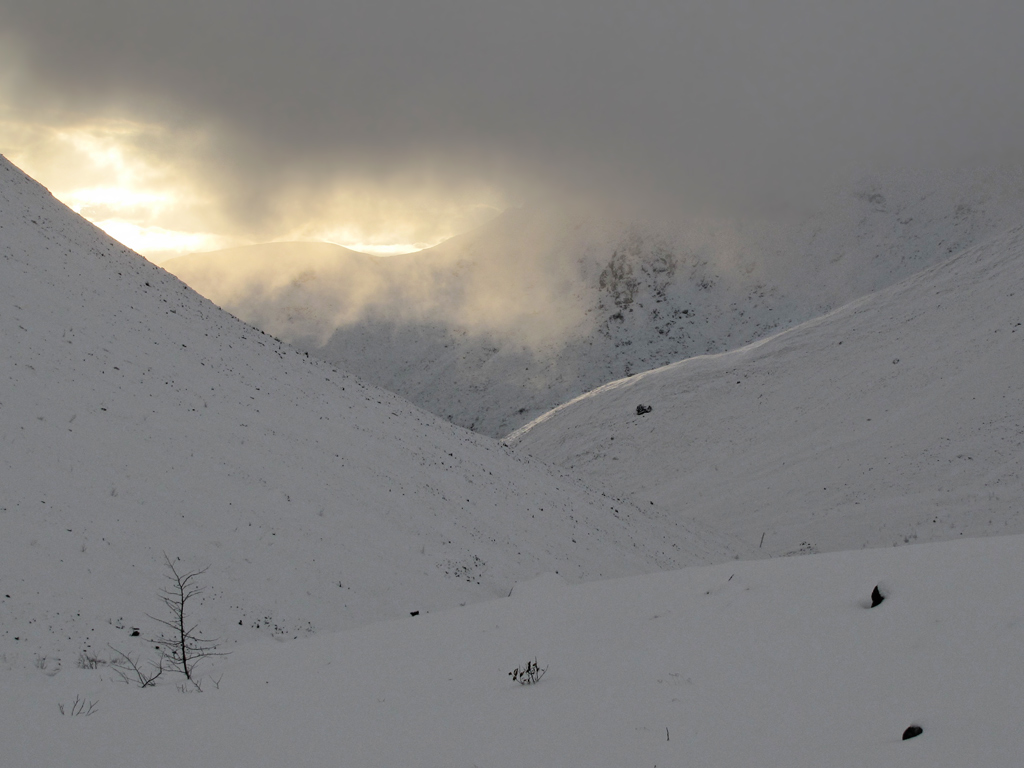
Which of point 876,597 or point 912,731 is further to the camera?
point 876,597

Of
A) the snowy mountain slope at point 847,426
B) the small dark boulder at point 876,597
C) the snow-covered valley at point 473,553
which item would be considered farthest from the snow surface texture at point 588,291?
the small dark boulder at point 876,597

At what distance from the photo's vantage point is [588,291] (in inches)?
4353

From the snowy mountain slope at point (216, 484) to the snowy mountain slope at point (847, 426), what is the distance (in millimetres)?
7302

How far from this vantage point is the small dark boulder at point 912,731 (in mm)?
5750

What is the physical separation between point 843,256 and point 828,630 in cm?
10315

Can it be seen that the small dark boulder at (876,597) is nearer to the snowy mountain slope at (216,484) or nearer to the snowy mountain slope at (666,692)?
the snowy mountain slope at (666,692)

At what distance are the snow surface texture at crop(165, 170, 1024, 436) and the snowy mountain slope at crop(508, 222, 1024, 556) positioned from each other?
3177 centimetres

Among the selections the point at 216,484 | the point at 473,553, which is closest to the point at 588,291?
the point at 473,553

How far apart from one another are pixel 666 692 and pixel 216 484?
1605 cm

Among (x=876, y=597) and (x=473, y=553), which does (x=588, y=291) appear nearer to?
(x=473, y=553)

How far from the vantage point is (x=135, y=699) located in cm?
899

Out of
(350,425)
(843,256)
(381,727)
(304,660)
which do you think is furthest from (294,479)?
(843,256)

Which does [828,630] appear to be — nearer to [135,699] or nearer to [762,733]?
[762,733]

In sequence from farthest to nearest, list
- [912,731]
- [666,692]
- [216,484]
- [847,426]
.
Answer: [847,426] → [216,484] → [666,692] → [912,731]
